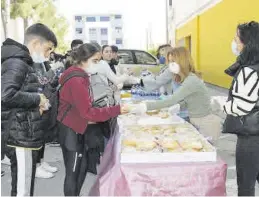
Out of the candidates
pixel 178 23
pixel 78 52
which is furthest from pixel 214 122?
pixel 178 23

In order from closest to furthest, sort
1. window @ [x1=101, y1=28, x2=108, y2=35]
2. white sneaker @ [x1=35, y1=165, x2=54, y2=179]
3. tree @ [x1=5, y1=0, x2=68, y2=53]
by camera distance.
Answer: white sneaker @ [x1=35, y1=165, x2=54, y2=179] < tree @ [x1=5, y1=0, x2=68, y2=53] < window @ [x1=101, y1=28, x2=108, y2=35]

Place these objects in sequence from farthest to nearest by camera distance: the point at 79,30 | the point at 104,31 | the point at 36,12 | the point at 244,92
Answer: the point at 104,31 < the point at 79,30 < the point at 36,12 < the point at 244,92

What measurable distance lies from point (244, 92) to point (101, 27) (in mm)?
88307

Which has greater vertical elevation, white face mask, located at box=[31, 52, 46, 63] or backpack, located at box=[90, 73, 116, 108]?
white face mask, located at box=[31, 52, 46, 63]

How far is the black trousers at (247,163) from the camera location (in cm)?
255

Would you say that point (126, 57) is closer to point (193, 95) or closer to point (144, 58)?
point (144, 58)

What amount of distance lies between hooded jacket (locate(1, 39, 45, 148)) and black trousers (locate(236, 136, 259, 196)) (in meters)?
1.38

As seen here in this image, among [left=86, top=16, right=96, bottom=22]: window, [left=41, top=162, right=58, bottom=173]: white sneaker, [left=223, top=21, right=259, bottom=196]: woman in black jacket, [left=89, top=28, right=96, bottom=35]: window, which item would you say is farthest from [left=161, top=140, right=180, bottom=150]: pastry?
[left=86, top=16, right=96, bottom=22]: window

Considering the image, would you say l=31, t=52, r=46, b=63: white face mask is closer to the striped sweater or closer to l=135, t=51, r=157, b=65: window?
the striped sweater

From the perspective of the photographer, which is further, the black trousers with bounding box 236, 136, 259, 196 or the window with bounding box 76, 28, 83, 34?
the window with bounding box 76, 28, 83, 34

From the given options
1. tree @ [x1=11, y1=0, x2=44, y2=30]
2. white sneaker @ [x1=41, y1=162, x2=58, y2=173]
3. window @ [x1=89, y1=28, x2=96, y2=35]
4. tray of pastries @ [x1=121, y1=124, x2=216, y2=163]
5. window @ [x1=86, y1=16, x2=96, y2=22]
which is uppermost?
window @ [x1=86, y1=16, x2=96, y2=22]

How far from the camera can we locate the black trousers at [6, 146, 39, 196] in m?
2.62

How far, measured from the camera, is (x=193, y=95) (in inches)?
137

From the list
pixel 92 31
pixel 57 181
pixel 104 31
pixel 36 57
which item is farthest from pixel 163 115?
pixel 104 31
